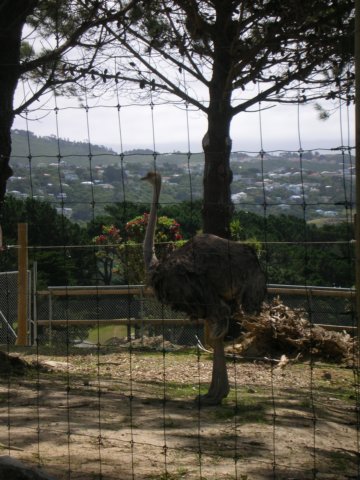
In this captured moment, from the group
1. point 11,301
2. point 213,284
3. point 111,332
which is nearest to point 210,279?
point 213,284

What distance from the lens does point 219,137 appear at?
8.79 meters

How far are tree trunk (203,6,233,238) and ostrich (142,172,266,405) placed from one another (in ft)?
8.14

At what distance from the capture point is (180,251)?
247 inches

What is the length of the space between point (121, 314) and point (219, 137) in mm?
2828

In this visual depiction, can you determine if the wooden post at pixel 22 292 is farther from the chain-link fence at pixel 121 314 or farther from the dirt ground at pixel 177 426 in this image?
the dirt ground at pixel 177 426

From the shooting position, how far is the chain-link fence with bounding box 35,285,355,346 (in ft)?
30.3

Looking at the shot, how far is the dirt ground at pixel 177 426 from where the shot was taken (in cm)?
465

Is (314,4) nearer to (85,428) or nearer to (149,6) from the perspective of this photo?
(149,6)

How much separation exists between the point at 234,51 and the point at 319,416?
4309mm

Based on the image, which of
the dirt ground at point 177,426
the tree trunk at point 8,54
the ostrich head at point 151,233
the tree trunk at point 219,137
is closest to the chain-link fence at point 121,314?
the tree trunk at point 219,137

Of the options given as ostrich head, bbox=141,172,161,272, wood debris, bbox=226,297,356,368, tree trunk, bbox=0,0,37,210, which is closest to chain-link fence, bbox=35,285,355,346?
wood debris, bbox=226,297,356,368

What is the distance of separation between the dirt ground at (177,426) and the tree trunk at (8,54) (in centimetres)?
169

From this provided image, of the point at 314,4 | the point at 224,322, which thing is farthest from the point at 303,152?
the point at 314,4

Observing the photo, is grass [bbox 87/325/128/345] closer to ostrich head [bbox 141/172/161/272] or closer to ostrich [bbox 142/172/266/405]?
ostrich head [bbox 141/172/161/272]
